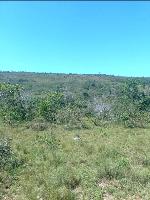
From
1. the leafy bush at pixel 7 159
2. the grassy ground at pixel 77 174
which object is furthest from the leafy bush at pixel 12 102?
the leafy bush at pixel 7 159

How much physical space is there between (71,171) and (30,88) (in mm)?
89890

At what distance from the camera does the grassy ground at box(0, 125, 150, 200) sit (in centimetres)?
1454

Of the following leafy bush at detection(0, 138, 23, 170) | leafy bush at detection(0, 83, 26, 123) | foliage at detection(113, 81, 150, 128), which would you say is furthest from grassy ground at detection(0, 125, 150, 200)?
foliage at detection(113, 81, 150, 128)

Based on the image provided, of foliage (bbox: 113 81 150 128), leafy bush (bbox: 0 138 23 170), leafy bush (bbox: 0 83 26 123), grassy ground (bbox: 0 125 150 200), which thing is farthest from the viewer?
foliage (bbox: 113 81 150 128)

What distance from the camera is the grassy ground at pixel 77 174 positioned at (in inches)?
572

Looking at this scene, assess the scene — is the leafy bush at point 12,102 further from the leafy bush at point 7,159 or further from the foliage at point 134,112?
the leafy bush at point 7,159

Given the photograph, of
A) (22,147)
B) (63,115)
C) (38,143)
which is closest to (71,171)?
(22,147)

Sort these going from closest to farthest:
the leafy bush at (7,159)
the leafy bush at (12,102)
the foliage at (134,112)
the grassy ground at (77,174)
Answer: the grassy ground at (77,174)
the leafy bush at (7,159)
the leafy bush at (12,102)
the foliage at (134,112)

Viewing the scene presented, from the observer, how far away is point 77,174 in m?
16.7

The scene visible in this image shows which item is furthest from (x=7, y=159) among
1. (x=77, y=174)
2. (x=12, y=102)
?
(x=12, y=102)

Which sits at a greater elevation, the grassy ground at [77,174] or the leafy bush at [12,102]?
the leafy bush at [12,102]

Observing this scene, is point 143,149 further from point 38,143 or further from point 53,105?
point 53,105

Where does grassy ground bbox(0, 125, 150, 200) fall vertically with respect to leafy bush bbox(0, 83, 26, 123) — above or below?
below

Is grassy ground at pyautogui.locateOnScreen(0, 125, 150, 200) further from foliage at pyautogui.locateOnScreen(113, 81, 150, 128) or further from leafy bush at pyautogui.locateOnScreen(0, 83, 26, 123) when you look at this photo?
foliage at pyautogui.locateOnScreen(113, 81, 150, 128)
